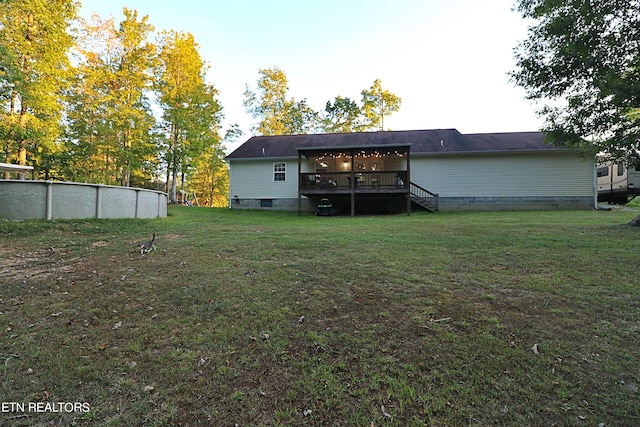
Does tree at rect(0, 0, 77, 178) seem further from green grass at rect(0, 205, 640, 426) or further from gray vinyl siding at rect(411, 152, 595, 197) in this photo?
gray vinyl siding at rect(411, 152, 595, 197)

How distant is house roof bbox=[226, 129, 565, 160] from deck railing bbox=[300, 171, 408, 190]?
59.3 inches

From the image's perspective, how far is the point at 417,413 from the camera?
1790mm

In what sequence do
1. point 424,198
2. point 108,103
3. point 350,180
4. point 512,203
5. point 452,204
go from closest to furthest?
point 350,180 < point 512,203 < point 424,198 < point 452,204 < point 108,103

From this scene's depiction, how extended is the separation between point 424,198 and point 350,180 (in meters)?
4.36

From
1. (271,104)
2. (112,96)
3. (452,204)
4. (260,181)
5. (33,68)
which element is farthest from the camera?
(271,104)

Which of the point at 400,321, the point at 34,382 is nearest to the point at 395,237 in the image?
the point at 400,321

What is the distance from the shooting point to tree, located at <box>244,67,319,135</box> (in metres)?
26.9

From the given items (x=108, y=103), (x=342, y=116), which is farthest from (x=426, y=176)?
(x=108, y=103)

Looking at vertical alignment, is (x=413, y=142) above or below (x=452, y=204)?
above

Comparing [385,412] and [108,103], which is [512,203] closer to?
[385,412]

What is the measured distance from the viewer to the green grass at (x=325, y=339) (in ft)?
6.07

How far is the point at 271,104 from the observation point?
27.1 m

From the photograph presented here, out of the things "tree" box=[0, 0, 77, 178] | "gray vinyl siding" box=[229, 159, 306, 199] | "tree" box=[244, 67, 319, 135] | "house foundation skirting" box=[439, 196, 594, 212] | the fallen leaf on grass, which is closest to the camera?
the fallen leaf on grass

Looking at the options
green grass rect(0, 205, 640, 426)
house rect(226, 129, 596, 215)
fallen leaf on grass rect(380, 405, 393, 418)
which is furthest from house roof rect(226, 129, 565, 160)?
fallen leaf on grass rect(380, 405, 393, 418)
